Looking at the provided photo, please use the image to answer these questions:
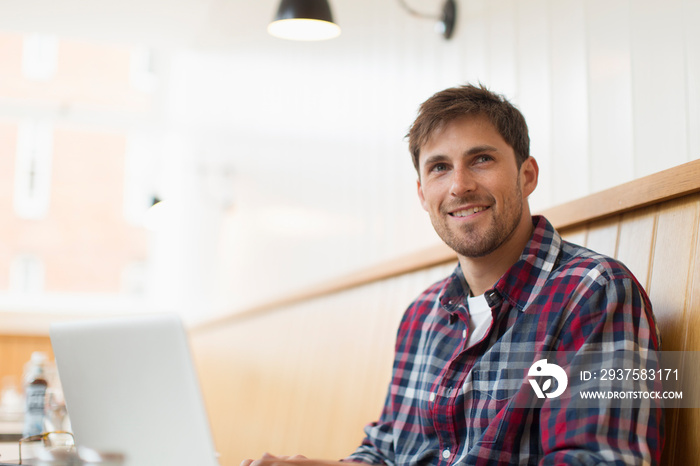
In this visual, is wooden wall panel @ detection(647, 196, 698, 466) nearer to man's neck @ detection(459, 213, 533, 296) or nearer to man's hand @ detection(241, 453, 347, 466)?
man's neck @ detection(459, 213, 533, 296)

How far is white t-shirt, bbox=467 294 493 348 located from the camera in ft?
4.97

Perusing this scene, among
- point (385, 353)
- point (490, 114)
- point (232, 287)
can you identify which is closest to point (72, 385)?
point (490, 114)

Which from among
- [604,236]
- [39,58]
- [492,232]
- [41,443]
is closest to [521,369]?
[492,232]

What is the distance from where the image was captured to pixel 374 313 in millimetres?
2719

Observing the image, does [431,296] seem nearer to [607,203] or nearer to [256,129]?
[607,203]

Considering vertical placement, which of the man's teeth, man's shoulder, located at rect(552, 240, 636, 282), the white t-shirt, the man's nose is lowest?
the white t-shirt

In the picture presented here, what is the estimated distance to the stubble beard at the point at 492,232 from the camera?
1.53 metres

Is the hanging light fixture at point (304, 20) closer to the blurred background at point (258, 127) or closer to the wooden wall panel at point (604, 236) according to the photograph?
the blurred background at point (258, 127)

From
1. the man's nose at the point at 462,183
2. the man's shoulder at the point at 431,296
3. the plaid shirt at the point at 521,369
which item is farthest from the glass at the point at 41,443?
the man's nose at the point at 462,183

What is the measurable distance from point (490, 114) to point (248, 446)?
285 cm

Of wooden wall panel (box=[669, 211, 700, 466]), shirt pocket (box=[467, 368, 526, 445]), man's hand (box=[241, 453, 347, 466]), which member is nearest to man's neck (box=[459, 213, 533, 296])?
shirt pocket (box=[467, 368, 526, 445])

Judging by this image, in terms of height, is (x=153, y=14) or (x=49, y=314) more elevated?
(x=153, y=14)

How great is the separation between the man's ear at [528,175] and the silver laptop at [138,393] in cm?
82

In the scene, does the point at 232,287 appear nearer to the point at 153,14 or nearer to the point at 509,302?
the point at 153,14
